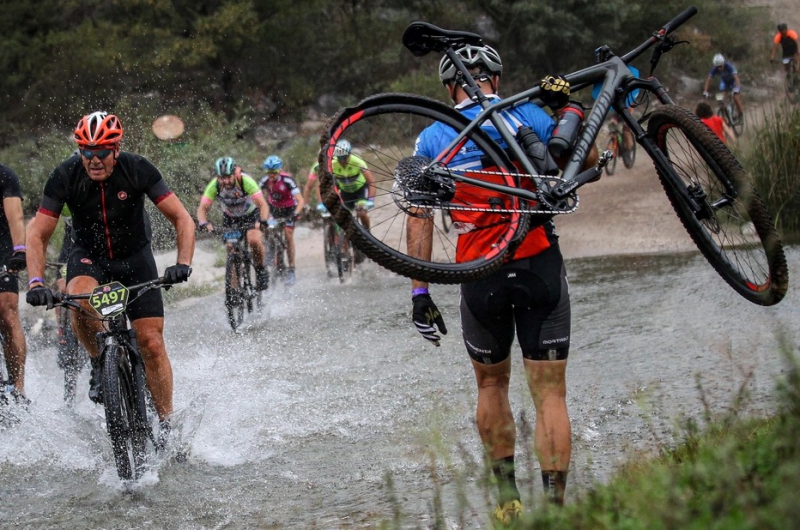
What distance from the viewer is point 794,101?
533 inches

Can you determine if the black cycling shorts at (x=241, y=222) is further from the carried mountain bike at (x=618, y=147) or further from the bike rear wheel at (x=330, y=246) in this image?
the carried mountain bike at (x=618, y=147)

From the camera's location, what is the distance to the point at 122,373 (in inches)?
247

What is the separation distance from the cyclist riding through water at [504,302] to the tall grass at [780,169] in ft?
27.1

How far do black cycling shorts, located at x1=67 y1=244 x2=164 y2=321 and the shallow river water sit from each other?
85cm

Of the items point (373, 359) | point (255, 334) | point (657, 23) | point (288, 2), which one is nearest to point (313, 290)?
point (255, 334)

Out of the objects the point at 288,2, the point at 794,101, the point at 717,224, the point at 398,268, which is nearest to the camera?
the point at 398,268

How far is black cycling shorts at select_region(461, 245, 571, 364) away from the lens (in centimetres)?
463

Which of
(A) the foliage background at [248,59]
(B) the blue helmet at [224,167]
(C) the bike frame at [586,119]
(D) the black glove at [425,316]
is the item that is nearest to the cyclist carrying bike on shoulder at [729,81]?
(A) the foliage background at [248,59]

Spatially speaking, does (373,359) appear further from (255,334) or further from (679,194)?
(679,194)

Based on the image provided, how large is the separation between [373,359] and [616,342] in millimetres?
2167

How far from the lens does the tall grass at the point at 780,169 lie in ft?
40.8

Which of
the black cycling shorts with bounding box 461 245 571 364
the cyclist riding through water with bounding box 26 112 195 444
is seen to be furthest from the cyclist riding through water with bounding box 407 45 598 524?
the cyclist riding through water with bounding box 26 112 195 444

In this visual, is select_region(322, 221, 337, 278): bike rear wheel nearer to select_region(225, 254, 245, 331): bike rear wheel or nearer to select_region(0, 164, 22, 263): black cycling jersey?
select_region(225, 254, 245, 331): bike rear wheel

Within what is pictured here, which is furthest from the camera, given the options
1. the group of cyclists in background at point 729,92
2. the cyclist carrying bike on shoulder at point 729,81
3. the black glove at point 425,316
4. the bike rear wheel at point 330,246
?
the cyclist carrying bike on shoulder at point 729,81
